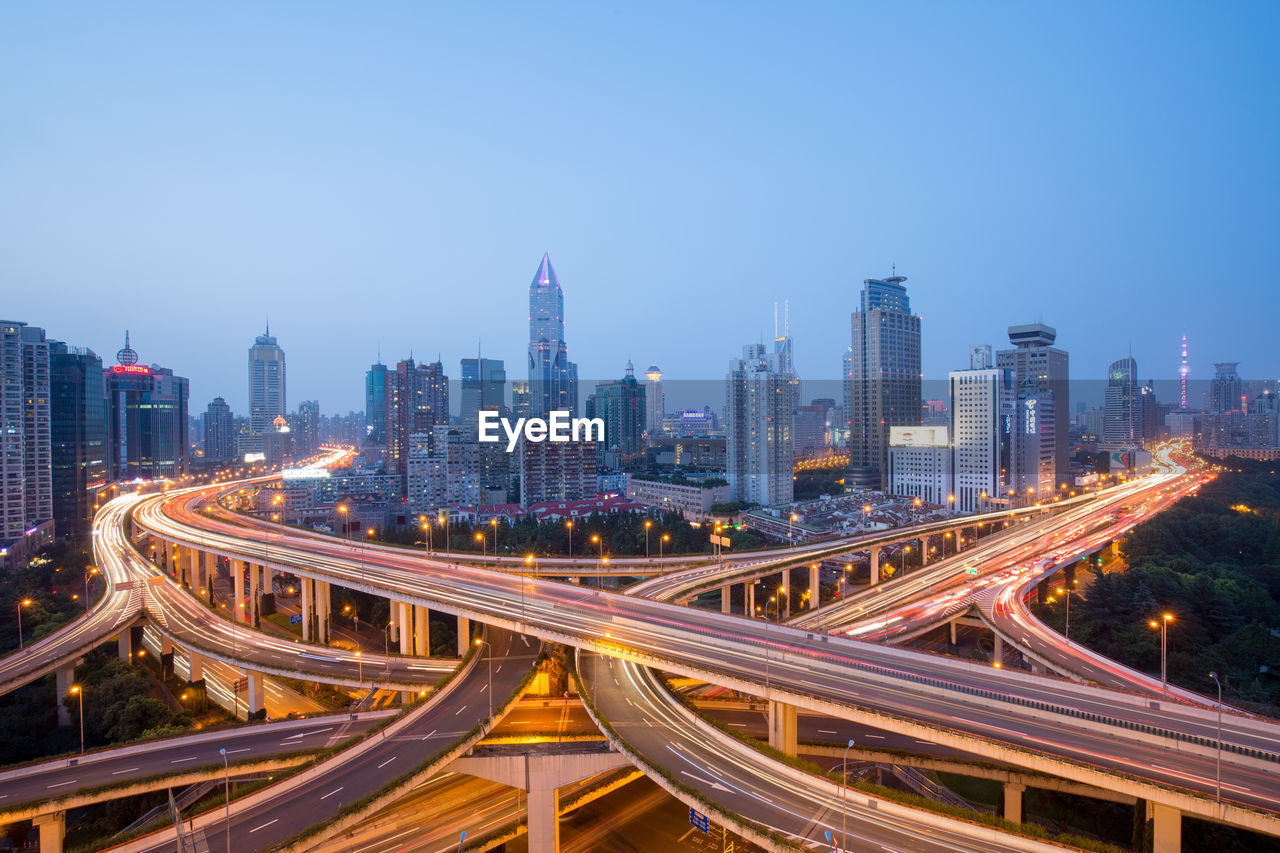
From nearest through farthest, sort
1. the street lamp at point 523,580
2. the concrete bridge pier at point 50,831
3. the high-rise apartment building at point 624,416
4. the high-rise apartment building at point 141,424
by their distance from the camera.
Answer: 1. the concrete bridge pier at point 50,831
2. the street lamp at point 523,580
3. the high-rise apartment building at point 141,424
4. the high-rise apartment building at point 624,416

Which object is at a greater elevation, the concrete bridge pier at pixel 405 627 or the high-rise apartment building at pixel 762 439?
the high-rise apartment building at pixel 762 439

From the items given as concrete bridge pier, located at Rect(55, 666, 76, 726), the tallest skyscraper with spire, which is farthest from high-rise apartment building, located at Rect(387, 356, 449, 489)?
concrete bridge pier, located at Rect(55, 666, 76, 726)

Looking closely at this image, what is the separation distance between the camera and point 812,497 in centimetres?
9438

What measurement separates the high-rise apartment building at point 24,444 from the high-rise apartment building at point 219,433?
337 ft

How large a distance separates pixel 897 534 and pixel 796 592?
833cm

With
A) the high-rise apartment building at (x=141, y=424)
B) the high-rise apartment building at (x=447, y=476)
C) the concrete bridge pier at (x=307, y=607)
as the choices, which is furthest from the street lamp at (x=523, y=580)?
the high-rise apartment building at (x=141, y=424)

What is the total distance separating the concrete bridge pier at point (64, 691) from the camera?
1170 inches

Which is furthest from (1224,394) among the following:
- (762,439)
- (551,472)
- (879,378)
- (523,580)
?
(523,580)

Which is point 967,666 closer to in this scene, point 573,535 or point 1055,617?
point 1055,617

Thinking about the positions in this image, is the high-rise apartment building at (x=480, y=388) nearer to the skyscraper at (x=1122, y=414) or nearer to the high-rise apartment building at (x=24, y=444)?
the high-rise apartment building at (x=24, y=444)

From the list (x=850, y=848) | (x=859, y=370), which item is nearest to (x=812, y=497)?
(x=859, y=370)

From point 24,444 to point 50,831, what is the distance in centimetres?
6002

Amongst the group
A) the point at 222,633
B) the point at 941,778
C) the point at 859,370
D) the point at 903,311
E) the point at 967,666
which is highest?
the point at 903,311

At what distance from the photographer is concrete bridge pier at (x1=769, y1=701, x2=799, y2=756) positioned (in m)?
18.4
